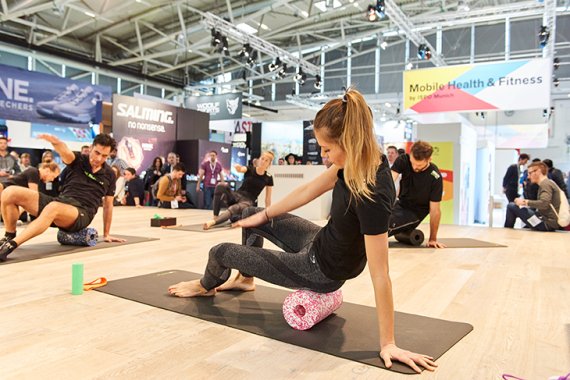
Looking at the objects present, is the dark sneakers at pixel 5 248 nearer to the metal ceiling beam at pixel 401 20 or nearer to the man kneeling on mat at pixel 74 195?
the man kneeling on mat at pixel 74 195

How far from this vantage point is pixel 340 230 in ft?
6.20

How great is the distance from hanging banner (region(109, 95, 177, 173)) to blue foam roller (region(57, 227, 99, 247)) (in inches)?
248

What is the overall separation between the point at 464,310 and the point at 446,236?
150 inches

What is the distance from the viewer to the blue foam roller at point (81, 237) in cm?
444

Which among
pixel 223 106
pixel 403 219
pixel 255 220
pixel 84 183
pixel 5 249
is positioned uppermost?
pixel 223 106

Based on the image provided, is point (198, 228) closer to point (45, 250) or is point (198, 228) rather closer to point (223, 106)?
point (45, 250)

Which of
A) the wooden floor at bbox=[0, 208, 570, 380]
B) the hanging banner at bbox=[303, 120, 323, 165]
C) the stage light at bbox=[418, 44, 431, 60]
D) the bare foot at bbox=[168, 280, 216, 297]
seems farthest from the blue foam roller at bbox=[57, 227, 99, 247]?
the hanging banner at bbox=[303, 120, 323, 165]

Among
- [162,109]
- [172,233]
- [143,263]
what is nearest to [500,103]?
[172,233]

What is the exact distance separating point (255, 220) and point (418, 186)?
302 cm

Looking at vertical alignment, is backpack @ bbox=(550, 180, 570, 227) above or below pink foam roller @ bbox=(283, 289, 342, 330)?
above

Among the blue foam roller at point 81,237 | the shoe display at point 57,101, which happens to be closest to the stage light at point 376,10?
the shoe display at point 57,101

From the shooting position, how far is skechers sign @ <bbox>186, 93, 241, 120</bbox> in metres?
14.1

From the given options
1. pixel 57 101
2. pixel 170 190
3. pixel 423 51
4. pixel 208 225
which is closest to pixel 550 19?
pixel 423 51

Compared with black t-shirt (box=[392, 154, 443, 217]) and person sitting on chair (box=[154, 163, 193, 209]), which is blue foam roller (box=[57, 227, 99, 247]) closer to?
black t-shirt (box=[392, 154, 443, 217])
